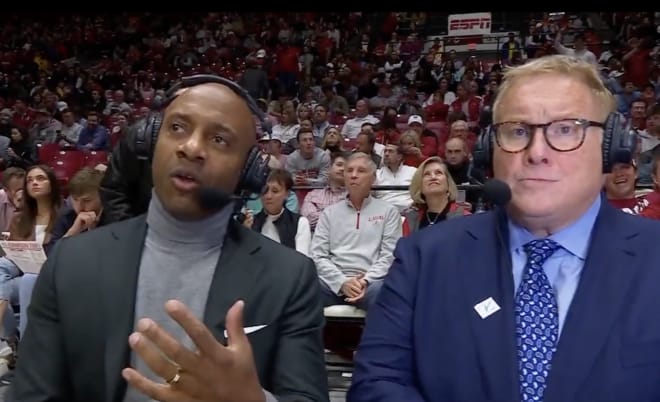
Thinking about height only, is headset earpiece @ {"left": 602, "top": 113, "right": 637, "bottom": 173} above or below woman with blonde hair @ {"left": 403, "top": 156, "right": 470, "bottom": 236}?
above

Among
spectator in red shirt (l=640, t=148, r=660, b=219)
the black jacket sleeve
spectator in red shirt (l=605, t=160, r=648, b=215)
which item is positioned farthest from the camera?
spectator in red shirt (l=605, t=160, r=648, b=215)

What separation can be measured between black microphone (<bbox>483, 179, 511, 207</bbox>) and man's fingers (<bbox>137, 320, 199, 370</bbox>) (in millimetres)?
618

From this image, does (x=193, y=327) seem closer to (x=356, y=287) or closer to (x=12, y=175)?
(x=356, y=287)

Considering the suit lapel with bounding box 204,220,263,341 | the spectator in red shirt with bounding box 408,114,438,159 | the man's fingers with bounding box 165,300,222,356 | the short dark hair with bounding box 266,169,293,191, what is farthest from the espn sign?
the man's fingers with bounding box 165,300,222,356

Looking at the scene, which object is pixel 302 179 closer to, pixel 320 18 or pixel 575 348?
pixel 575 348

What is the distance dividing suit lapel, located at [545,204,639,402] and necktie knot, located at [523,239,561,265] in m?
0.07

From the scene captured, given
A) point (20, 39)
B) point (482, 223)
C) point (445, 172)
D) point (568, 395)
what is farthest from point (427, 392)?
point (20, 39)

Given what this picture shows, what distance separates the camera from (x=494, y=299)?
1.45m

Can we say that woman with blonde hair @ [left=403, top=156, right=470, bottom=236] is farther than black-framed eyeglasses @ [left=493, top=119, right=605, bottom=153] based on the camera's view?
Yes

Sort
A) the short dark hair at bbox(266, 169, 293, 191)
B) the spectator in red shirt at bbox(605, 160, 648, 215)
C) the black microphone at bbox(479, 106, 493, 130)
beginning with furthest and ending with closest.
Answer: the short dark hair at bbox(266, 169, 293, 191), the spectator in red shirt at bbox(605, 160, 648, 215), the black microphone at bbox(479, 106, 493, 130)

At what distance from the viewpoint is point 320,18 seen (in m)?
17.0

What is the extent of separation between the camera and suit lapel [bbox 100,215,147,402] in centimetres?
144

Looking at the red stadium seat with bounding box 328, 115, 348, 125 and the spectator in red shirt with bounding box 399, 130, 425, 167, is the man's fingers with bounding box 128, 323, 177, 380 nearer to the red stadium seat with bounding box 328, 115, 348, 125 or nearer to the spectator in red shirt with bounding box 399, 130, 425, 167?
the spectator in red shirt with bounding box 399, 130, 425, 167

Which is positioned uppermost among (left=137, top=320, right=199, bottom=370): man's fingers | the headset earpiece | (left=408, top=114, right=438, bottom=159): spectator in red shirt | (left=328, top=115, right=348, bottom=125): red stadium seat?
the headset earpiece
